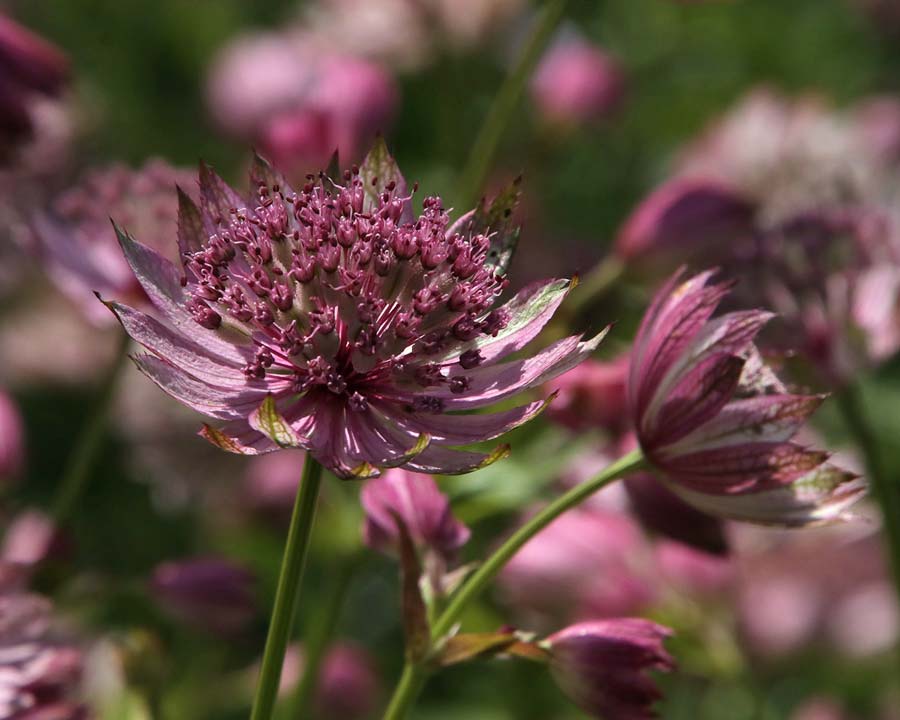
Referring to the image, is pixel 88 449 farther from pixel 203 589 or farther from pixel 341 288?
pixel 341 288

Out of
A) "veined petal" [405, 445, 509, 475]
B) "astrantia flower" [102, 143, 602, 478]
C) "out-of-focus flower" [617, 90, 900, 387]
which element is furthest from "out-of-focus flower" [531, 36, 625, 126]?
"veined petal" [405, 445, 509, 475]

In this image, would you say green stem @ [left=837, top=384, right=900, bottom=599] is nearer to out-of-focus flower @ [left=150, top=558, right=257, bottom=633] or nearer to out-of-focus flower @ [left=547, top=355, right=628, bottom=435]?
out-of-focus flower @ [left=547, top=355, right=628, bottom=435]

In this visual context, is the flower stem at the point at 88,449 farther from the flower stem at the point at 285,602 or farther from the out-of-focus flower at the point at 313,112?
the flower stem at the point at 285,602

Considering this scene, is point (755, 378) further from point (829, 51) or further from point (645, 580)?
point (829, 51)

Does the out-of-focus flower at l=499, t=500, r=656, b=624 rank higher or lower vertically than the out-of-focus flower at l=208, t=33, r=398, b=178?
lower

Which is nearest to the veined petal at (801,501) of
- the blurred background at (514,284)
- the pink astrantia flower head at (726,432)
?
the pink astrantia flower head at (726,432)
